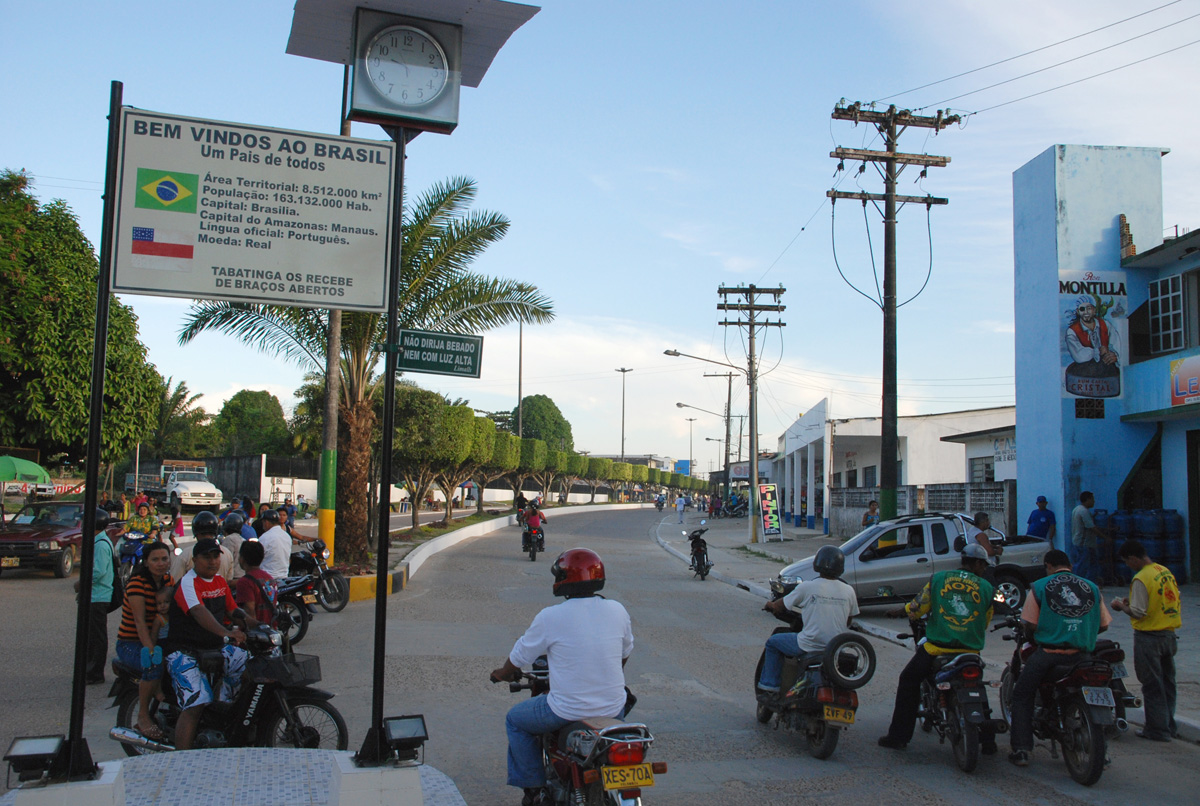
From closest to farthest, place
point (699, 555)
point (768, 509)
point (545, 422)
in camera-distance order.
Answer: point (699, 555) → point (768, 509) → point (545, 422)

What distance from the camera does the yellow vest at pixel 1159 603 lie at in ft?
24.2

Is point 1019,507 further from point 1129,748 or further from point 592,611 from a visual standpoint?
point 592,611

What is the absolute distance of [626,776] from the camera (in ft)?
13.6

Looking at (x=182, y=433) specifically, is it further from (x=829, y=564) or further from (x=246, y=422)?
(x=829, y=564)

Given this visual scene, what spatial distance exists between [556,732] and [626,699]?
39cm

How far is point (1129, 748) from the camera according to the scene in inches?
286

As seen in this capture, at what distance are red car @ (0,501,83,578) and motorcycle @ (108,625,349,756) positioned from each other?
1340 cm

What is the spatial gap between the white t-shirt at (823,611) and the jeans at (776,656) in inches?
3.2

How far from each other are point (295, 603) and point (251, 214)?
7996 millimetres

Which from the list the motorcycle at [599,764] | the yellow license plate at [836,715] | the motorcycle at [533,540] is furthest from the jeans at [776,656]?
the motorcycle at [533,540]

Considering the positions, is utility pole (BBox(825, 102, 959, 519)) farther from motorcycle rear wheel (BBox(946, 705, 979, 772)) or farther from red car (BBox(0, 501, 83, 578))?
red car (BBox(0, 501, 83, 578))

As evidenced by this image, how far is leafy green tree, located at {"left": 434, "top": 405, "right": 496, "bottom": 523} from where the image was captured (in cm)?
3381

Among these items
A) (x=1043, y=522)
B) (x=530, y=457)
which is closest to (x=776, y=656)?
(x=1043, y=522)

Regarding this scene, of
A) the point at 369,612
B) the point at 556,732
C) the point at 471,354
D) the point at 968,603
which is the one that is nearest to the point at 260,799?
the point at 556,732
